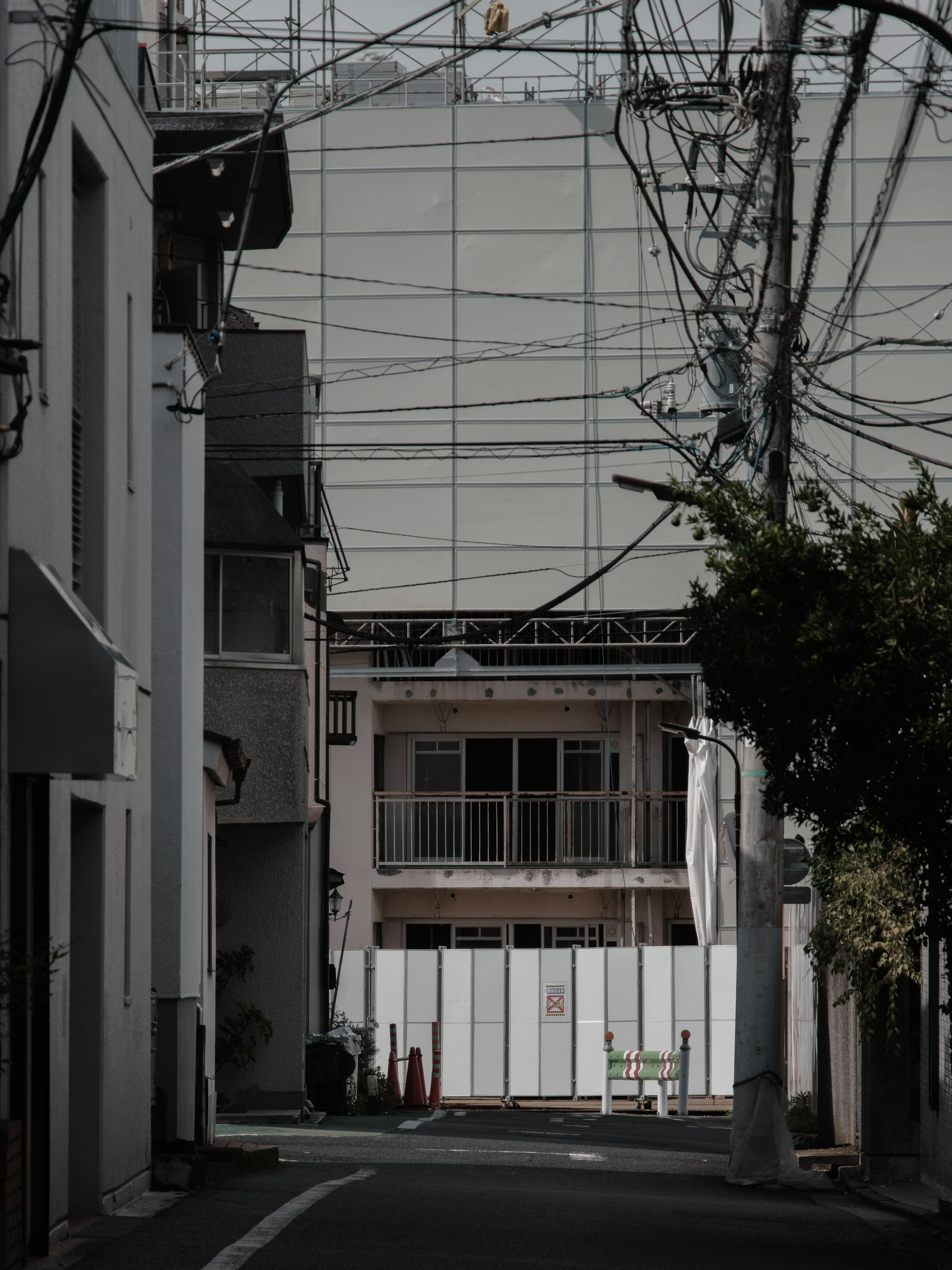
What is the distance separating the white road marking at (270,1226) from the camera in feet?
26.4

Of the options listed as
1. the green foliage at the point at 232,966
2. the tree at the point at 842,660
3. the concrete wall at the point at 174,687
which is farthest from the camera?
the green foliage at the point at 232,966

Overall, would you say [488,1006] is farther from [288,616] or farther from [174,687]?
[174,687]

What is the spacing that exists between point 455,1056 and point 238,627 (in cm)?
1134

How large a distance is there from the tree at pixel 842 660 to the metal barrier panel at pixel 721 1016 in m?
17.4

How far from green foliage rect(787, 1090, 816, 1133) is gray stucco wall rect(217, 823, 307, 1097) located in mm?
6122

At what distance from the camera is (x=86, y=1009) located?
33.3 ft

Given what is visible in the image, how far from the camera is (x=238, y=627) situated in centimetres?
1944

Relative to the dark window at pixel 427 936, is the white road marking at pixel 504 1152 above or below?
below

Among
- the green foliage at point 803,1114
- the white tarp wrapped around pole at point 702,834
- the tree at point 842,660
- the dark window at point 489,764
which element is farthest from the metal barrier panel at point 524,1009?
the tree at point 842,660

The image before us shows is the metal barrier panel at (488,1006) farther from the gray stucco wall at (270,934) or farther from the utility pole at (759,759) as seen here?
the utility pole at (759,759)

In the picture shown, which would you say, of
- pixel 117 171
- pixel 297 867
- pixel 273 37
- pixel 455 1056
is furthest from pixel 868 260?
pixel 455 1056

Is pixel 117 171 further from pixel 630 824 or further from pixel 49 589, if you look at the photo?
pixel 630 824

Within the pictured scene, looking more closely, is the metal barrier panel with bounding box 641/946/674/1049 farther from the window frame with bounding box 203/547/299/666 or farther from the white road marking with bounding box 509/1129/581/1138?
the window frame with bounding box 203/547/299/666

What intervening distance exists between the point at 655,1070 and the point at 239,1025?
721cm
